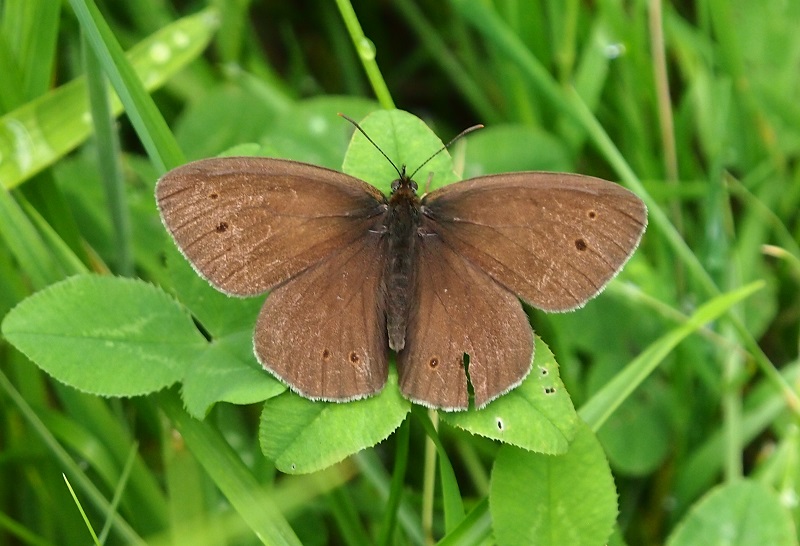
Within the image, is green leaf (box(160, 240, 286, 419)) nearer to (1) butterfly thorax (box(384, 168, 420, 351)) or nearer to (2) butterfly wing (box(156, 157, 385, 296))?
(2) butterfly wing (box(156, 157, 385, 296))

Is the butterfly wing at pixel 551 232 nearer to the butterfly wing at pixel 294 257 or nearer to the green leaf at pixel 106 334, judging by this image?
the butterfly wing at pixel 294 257

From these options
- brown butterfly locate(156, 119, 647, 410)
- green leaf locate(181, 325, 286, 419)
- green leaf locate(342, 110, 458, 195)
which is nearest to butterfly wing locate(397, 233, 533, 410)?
brown butterfly locate(156, 119, 647, 410)

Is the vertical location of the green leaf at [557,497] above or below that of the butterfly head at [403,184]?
below

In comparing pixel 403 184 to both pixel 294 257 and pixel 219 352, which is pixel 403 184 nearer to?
pixel 294 257

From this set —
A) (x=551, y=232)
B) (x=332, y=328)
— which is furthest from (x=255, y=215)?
(x=551, y=232)

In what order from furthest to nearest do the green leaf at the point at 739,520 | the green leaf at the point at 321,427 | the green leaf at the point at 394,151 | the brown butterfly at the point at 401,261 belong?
the green leaf at the point at 394,151, the green leaf at the point at 739,520, the brown butterfly at the point at 401,261, the green leaf at the point at 321,427

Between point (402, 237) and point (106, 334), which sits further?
point (402, 237)

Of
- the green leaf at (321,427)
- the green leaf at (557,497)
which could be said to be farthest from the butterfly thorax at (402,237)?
the green leaf at (557,497)
